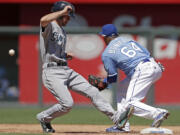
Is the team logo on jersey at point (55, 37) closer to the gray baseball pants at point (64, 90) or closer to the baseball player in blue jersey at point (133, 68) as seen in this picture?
the gray baseball pants at point (64, 90)

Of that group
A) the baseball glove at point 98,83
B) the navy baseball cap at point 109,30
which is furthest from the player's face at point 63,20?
the baseball glove at point 98,83

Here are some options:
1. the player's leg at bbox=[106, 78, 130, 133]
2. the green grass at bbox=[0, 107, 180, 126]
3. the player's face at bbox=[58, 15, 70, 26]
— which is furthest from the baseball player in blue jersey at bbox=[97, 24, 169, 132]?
the green grass at bbox=[0, 107, 180, 126]

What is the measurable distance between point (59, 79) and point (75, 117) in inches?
146

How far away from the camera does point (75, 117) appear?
11250 millimetres

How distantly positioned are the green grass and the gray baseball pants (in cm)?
239

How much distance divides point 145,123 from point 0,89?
4.56 metres

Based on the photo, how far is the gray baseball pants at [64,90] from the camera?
7578mm

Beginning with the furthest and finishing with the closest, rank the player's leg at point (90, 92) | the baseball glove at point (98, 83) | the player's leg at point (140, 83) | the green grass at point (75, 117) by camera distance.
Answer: the green grass at point (75, 117) → the baseball glove at point (98, 83) → the player's leg at point (90, 92) → the player's leg at point (140, 83)

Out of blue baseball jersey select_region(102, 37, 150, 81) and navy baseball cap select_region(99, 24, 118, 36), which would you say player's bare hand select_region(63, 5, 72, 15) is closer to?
navy baseball cap select_region(99, 24, 118, 36)

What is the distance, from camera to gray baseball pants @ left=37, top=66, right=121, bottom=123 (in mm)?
7578

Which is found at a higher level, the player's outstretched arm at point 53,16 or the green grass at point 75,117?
the player's outstretched arm at point 53,16

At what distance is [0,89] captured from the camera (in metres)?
13.6

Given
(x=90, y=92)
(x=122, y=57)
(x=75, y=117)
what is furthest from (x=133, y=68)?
(x=75, y=117)

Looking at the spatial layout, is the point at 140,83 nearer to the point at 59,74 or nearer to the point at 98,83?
the point at 98,83
